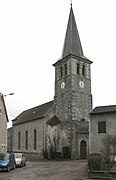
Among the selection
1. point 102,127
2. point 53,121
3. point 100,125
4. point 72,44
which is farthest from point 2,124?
point 72,44

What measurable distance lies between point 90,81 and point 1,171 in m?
24.9

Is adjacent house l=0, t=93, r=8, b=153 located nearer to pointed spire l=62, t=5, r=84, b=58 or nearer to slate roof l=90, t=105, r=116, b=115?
slate roof l=90, t=105, r=116, b=115

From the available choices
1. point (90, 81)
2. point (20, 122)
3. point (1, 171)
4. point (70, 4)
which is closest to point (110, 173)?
point (1, 171)

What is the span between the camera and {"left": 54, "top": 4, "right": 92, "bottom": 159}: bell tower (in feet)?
126

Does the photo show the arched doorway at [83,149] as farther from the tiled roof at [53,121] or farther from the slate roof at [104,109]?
the slate roof at [104,109]

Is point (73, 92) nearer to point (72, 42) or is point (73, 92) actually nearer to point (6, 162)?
point (72, 42)

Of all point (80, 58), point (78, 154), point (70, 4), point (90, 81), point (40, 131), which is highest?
point (70, 4)

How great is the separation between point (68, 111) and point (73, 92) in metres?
3.03

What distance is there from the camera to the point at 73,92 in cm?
3994

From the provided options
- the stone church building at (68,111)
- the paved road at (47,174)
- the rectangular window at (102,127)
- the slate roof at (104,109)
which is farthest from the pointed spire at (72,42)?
the paved road at (47,174)

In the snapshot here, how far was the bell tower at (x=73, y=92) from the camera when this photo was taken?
38438 millimetres

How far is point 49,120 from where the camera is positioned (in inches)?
1602

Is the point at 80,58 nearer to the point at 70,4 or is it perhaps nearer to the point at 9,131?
the point at 70,4

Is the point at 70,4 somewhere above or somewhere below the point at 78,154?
above
